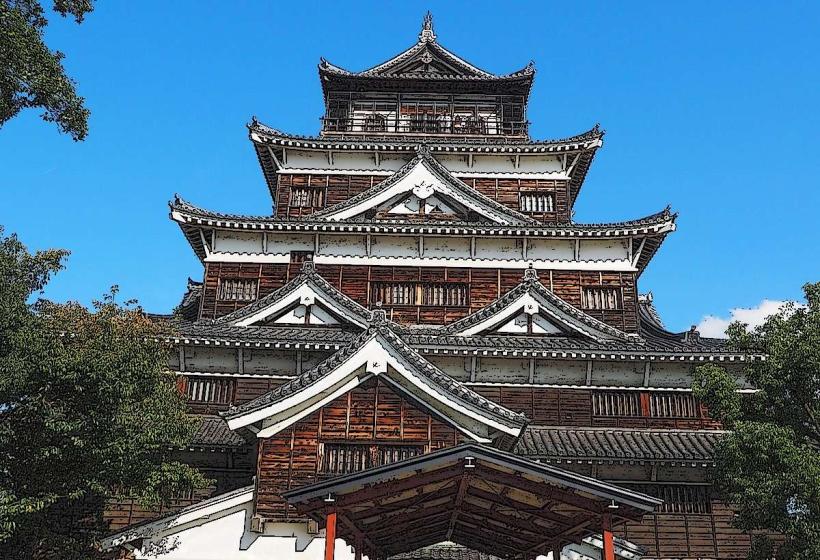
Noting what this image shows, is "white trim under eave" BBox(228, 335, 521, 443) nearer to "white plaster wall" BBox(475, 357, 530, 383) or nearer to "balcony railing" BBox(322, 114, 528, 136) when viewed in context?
"white plaster wall" BBox(475, 357, 530, 383)

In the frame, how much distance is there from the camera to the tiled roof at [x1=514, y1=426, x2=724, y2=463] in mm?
18922

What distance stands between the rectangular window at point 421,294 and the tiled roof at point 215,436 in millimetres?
7522

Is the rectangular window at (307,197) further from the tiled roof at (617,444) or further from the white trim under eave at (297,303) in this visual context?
the tiled roof at (617,444)

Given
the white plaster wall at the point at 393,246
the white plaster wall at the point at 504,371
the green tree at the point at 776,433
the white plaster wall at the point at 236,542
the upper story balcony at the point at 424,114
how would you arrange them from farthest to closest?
1. the upper story balcony at the point at 424,114
2. the white plaster wall at the point at 393,246
3. the white plaster wall at the point at 504,371
4. the white plaster wall at the point at 236,542
5. the green tree at the point at 776,433

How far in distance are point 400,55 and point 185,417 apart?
23406 mm

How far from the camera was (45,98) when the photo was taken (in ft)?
45.3

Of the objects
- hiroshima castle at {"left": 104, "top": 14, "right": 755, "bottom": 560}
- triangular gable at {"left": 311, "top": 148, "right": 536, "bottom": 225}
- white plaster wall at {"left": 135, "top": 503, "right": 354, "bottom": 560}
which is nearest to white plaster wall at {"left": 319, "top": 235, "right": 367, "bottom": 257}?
hiroshima castle at {"left": 104, "top": 14, "right": 755, "bottom": 560}

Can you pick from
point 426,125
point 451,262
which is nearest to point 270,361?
point 451,262

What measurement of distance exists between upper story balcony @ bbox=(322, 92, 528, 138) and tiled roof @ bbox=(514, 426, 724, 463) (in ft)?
50.0

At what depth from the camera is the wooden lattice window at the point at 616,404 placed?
21.6 meters

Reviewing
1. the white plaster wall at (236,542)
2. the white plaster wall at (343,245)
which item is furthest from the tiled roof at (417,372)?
the white plaster wall at (343,245)

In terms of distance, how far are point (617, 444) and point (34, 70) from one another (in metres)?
17.0

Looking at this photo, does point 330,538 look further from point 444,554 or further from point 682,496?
point 682,496

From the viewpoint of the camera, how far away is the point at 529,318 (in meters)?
23.4
